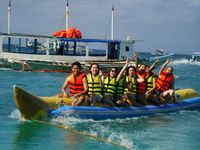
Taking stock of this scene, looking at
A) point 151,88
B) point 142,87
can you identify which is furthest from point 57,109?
point 151,88

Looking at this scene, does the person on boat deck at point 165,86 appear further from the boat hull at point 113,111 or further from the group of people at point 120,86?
the boat hull at point 113,111

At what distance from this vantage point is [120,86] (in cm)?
1072

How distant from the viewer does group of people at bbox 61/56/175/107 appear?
32.9ft

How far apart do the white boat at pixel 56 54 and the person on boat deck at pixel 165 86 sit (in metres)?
13.2

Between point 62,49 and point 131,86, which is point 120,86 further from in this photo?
point 62,49

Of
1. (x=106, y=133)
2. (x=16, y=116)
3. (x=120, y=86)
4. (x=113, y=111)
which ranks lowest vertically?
(x=106, y=133)

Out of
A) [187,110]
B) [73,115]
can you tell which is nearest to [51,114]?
[73,115]

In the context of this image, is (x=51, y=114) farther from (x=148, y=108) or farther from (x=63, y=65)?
(x=63, y=65)

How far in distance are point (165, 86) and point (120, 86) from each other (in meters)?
2.18

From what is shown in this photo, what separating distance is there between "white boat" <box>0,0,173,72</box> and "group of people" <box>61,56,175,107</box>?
44.2 feet

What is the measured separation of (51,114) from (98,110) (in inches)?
43.6

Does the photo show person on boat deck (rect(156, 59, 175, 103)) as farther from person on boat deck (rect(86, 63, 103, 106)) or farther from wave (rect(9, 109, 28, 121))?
wave (rect(9, 109, 28, 121))

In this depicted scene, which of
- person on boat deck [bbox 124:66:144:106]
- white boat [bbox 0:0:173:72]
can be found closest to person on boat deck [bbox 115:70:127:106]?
person on boat deck [bbox 124:66:144:106]

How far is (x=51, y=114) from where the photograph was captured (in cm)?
989
